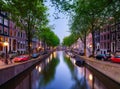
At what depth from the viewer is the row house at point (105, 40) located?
276ft

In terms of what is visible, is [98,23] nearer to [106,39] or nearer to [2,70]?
[106,39]

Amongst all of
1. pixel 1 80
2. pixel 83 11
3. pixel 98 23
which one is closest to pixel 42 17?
pixel 98 23

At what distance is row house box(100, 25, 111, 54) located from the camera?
84194 mm

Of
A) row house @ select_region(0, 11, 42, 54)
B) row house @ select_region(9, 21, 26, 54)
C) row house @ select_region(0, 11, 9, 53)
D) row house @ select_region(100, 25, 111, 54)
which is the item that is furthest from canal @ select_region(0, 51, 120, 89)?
row house @ select_region(100, 25, 111, 54)

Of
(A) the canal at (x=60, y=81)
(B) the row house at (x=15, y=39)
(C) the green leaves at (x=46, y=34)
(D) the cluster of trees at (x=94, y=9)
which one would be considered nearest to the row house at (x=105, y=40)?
(D) the cluster of trees at (x=94, y=9)

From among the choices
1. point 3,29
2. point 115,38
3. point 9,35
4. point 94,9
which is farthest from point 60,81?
point 9,35

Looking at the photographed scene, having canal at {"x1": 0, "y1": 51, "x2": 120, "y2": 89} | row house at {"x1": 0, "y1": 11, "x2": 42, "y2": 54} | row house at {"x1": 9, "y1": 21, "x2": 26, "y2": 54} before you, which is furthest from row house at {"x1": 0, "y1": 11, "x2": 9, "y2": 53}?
canal at {"x1": 0, "y1": 51, "x2": 120, "y2": 89}

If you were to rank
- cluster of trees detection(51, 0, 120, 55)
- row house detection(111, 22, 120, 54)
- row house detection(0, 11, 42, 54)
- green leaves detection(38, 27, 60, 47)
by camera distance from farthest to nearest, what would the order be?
row house detection(0, 11, 42, 54) → green leaves detection(38, 27, 60, 47) → row house detection(111, 22, 120, 54) → cluster of trees detection(51, 0, 120, 55)

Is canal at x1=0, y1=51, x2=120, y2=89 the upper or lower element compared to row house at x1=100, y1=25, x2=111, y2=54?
lower

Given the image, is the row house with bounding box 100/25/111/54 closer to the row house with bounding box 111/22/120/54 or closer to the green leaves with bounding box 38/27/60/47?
the row house with bounding box 111/22/120/54

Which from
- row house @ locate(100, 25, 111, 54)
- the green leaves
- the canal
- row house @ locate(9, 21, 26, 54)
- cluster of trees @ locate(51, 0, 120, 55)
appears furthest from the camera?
row house @ locate(100, 25, 111, 54)

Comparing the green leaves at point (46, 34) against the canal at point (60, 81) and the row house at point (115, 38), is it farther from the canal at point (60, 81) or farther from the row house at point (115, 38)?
the canal at point (60, 81)

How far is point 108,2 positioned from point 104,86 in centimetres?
1047

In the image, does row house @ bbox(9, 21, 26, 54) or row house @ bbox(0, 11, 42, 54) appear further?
row house @ bbox(9, 21, 26, 54)
